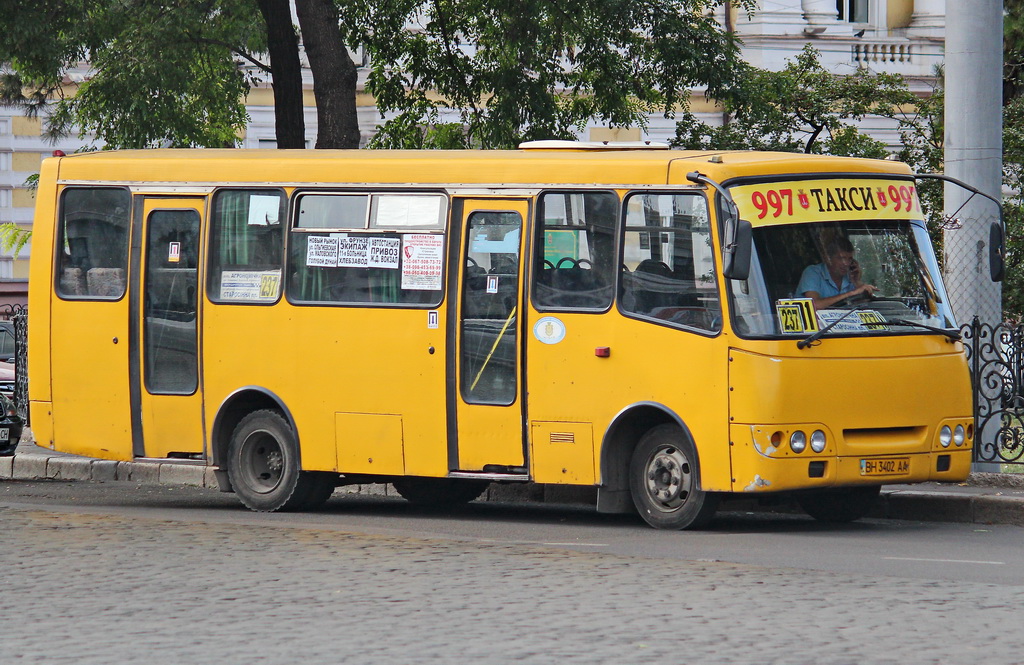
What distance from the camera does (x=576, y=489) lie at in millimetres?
15133

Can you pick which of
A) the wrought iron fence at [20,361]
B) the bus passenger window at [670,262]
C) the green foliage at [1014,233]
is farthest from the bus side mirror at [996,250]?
the wrought iron fence at [20,361]

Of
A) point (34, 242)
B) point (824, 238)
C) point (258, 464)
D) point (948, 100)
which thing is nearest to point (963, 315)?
point (948, 100)

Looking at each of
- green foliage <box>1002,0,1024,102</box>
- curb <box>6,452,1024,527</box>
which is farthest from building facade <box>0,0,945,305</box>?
curb <box>6,452,1024,527</box>

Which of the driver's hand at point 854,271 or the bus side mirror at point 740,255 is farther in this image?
the driver's hand at point 854,271

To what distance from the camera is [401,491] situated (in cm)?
1516

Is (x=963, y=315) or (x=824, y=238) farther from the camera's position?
(x=963, y=315)

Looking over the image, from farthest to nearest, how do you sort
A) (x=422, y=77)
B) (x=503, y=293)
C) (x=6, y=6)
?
1. (x=422, y=77)
2. (x=6, y=6)
3. (x=503, y=293)

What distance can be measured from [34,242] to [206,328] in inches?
74.5

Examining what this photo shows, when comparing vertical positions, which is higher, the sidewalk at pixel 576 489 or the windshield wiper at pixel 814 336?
the windshield wiper at pixel 814 336

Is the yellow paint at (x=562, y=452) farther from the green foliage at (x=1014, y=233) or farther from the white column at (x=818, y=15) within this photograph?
the white column at (x=818, y=15)

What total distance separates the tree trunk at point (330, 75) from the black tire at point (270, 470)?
6.45 m

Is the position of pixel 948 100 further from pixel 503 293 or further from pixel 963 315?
pixel 503 293

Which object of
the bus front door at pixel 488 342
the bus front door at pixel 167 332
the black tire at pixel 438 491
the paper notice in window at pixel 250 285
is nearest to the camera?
the bus front door at pixel 488 342

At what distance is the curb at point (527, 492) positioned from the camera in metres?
13.0
